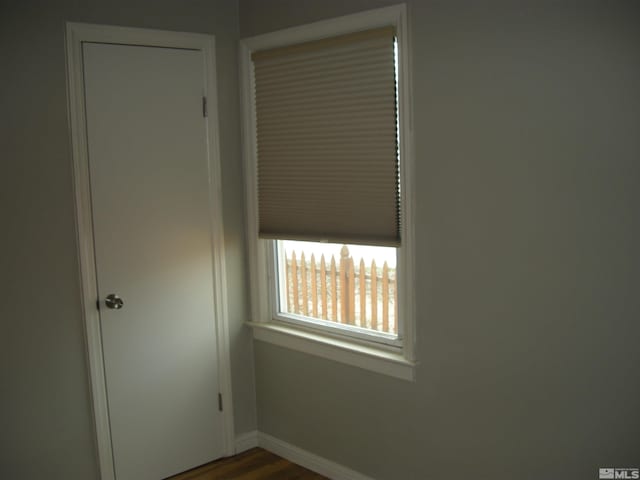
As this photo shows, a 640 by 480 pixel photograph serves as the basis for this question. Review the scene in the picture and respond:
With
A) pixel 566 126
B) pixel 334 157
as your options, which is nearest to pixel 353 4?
pixel 334 157

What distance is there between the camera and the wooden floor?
3.16m

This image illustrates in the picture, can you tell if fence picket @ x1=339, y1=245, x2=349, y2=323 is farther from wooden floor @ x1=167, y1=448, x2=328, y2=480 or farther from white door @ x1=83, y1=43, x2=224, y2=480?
wooden floor @ x1=167, y1=448, x2=328, y2=480

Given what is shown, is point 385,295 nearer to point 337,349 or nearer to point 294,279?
point 337,349

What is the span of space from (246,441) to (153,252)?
1.26m

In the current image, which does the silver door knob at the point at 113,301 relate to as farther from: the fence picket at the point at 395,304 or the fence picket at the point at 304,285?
the fence picket at the point at 395,304

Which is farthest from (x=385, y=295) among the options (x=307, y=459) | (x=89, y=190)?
(x=89, y=190)

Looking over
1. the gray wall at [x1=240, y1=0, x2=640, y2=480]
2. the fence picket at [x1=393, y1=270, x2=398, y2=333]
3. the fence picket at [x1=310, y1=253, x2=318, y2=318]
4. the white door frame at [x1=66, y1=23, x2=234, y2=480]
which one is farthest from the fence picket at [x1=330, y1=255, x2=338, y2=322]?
the white door frame at [x1=66, y1=23, x2=234, y2=480]

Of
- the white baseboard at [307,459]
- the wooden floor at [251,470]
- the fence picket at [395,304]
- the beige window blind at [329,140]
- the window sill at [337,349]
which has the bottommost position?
the wooden floor at [251,470]

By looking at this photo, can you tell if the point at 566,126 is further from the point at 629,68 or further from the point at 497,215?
the point at 497,215

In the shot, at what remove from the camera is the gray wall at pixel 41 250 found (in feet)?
8.58

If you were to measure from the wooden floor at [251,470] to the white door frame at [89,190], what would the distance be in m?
0.48

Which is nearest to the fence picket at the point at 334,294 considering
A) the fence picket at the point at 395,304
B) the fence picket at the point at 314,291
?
the fence picket at the point at 314,291

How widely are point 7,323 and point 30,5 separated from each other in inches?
55.5

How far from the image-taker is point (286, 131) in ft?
9.87
